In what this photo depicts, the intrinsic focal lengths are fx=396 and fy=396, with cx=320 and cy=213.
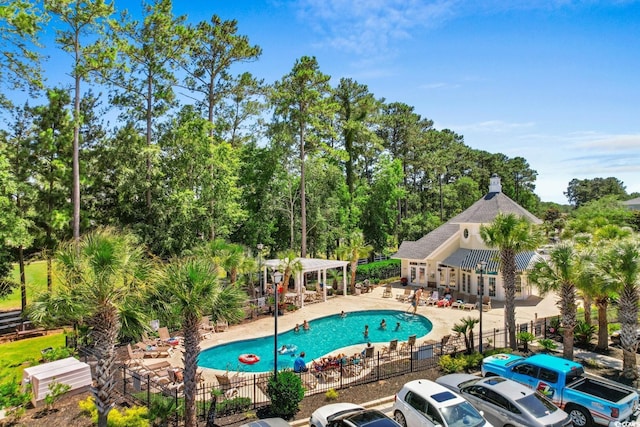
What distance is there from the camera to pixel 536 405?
36.6ft

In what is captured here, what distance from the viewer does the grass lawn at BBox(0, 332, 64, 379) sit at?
17141 millimetres

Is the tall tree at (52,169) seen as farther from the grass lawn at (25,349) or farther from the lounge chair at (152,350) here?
the lounge chair at (152,350)

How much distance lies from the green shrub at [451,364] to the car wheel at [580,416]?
462 centimetres

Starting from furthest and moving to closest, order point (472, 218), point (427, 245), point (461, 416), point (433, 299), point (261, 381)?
point (427, 245) → point (472, 218) → point (433, 299) → point (261, 381) → point (461, 416)

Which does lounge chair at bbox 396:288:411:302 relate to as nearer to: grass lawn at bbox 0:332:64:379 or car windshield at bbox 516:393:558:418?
car windshield at bbox 516:393:558:418

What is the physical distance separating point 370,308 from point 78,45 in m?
25.3

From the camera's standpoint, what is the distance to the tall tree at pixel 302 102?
34500 mm

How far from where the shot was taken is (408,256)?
3738 centimetres

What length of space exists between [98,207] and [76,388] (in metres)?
17.0

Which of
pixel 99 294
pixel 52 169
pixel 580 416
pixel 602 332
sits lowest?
pixel 580 416

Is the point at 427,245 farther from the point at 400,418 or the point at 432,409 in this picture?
the point at 432,409

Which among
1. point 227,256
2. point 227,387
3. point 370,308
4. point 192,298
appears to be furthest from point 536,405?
point 227,256

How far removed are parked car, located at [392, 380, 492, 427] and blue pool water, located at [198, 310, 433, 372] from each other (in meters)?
8.61

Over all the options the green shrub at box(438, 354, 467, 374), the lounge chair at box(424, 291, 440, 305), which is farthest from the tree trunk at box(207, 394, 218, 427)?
the lounge chair at box(424, 291, 440, 305)
